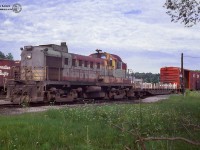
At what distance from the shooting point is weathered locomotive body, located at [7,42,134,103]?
66.0 feet

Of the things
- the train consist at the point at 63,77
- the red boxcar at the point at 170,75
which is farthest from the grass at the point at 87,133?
the red boxcar at the point at 170,75

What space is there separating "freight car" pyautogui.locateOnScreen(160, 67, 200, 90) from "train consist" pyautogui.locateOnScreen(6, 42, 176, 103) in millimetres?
18012

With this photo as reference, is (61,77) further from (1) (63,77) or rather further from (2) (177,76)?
(2) (177,76)

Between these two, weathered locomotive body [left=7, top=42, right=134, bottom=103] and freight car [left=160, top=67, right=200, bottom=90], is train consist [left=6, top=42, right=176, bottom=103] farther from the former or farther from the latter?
freight car [left=160, top=67, right=200, bottom=90]

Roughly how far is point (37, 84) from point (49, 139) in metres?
12.2

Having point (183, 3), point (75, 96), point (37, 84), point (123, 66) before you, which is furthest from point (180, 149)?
point (123, 66)

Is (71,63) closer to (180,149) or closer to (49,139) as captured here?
(49,139)

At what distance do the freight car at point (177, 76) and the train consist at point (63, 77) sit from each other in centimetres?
1801

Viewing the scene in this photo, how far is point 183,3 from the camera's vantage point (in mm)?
14883

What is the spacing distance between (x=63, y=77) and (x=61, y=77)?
23 centimetres

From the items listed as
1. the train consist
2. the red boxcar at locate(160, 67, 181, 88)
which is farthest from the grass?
the red boxcar at locate(160, 67, 181, 88)

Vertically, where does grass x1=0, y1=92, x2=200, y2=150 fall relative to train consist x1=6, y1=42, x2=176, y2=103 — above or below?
below

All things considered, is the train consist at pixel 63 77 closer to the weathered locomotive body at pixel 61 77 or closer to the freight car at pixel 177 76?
the weathered locomotive body at pixel 61 77

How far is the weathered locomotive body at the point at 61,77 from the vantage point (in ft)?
66.0
